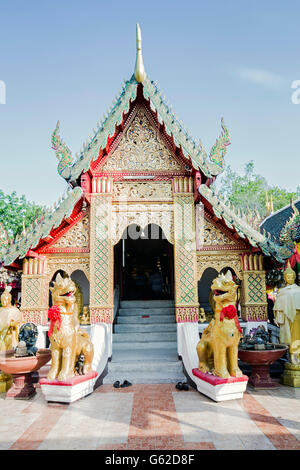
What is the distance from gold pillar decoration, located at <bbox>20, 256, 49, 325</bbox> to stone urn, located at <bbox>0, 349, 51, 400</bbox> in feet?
4.48

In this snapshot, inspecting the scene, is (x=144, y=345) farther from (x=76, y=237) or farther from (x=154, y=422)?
(x=154, y=422)

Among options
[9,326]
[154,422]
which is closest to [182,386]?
[154,422]

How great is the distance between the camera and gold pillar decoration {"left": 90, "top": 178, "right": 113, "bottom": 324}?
6.29 m

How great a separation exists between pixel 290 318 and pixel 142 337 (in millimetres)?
3280

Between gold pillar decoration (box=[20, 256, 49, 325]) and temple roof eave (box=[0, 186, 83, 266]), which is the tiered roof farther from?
gold pillar decoration (box=[20, 256, 49, 325])

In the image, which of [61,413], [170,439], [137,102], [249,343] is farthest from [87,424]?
[137,102]

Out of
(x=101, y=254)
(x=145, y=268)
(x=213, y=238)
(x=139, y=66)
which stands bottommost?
(x=101, y=254)

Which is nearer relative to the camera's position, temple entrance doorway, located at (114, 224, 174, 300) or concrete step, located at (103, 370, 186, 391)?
concrete step, located at (103, 370, 186, 391)

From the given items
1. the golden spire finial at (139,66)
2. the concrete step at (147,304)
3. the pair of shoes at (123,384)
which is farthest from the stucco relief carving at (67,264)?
the golden spire finial at (139,66)

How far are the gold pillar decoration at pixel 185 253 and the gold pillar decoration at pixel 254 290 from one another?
984 mm

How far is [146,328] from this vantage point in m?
7.70

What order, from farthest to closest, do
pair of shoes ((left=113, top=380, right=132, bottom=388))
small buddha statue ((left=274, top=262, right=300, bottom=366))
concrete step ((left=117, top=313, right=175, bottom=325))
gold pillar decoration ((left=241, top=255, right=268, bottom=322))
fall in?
1. concrete step ((left=117, top=313, right=175, bottom=325))
2. gold pillar decoration ((left=241, top=255, right=268, bottom=322))
3. small buddha statue ((left=274, top=262, right=300, bottom=366))
4. pair of shoes ((left=113, top=380, right=132, bottom=388))

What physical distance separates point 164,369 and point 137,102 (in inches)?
216

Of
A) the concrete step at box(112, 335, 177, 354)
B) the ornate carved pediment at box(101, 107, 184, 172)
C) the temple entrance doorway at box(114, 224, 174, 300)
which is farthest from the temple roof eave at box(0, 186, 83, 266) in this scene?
the temple entrance doorway at box(114, 224, 174, 300)
